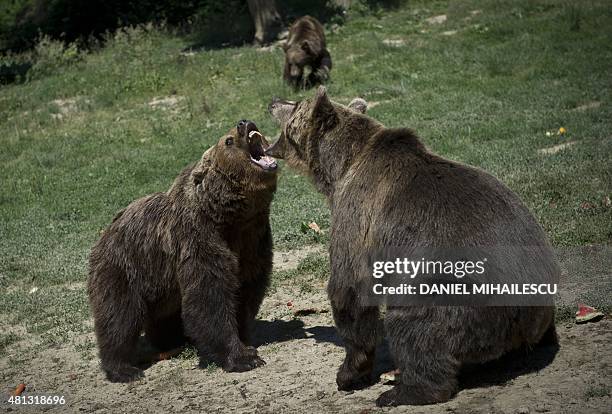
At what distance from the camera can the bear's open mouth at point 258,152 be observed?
740 centimetres

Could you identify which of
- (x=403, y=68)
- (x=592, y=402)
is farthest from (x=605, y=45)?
(x=592, y=402)

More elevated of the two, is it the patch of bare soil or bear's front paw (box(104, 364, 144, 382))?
the patch of bare soil

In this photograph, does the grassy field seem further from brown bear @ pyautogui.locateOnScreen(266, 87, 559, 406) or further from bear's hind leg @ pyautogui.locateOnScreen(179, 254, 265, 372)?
brown bear @ pyautogui.locateOnScreen(266, 87, 559, 406)

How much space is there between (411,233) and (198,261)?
2.28 meters

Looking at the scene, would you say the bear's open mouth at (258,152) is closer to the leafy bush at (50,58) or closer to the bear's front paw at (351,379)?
the bear's front paw at (351,379)

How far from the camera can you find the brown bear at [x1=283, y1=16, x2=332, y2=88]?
18.6 metres

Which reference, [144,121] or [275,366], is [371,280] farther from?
[144,121]

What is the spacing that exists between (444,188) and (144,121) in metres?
12.9

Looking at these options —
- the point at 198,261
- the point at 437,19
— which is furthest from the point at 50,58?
the point at 198,261

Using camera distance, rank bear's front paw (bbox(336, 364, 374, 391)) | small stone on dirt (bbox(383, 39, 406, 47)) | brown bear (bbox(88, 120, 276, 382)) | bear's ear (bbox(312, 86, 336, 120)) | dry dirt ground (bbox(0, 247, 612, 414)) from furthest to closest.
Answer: small stone on dirt (bbox(383, 39, 406, 47)) → brown bear (bbox(88, 120, 276, 382)) → bear's ear (bbox(312, 86, 336, 120)) → bear's front paw (bbox(336, 364, 374, 391)) → dry dirt ground (bbox(0, 247, 612, 414))

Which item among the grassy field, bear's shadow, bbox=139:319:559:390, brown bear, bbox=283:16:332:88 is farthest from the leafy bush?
bear's shadow, bbox=139:319:559:390

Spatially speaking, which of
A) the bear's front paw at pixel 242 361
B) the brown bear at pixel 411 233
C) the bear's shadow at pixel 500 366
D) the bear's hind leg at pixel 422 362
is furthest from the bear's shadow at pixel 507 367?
the bear's front paw at pixel 242 361

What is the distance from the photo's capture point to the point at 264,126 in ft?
52.6

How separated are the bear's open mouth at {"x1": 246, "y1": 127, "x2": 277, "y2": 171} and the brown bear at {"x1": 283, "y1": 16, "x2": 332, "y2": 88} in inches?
433
